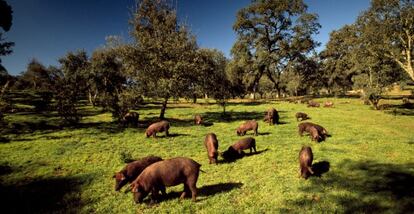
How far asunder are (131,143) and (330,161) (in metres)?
14.1

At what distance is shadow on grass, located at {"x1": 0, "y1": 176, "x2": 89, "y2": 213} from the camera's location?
1025 centimetres

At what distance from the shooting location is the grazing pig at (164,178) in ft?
32.2

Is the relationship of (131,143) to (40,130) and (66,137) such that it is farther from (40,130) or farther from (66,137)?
(40,130)

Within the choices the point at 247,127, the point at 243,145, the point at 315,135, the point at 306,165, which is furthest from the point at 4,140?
the point at 315,135

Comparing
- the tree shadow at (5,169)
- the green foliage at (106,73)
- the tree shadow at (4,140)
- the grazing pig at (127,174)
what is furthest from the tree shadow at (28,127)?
the grazing pig at (127,174)

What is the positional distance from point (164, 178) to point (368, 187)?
8.90m

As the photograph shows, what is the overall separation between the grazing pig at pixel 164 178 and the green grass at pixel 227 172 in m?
0.57

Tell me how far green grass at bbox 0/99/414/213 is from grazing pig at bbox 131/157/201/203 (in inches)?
22.4

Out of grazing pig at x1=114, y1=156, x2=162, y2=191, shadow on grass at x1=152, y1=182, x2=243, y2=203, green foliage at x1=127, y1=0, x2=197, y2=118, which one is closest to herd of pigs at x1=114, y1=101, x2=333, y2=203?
grazing pig at x1=114, y1=156, x2=162, y2=191

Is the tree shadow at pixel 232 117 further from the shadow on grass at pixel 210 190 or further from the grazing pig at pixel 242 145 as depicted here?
A: the shadow on grass at pixel 210 190

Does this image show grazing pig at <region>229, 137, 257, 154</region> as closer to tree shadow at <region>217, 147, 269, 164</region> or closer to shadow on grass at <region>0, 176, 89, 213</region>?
tree shadow at <region>217, 147, 269, 164</region>

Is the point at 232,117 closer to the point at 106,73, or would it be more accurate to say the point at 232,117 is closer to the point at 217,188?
the point at 217,188

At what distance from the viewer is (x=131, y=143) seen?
19406 millimetres

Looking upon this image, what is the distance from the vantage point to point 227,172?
13.2 meters
